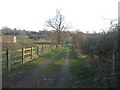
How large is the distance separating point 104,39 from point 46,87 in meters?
3.31

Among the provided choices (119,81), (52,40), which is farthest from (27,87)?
(52,40)

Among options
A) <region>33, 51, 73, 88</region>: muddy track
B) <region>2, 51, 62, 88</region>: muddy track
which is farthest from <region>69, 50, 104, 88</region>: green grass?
<region>2, 51, 62, 88</region>: muddy track

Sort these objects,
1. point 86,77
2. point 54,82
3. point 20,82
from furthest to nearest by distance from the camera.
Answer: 1. point 86,77
2. point 54,82
3. point 20,82

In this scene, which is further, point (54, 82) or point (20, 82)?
point (54, 82)

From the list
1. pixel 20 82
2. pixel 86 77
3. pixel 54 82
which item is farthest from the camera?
pixel 86 77

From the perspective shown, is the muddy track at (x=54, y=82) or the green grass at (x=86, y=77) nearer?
the green grass at (x=86, y=77)

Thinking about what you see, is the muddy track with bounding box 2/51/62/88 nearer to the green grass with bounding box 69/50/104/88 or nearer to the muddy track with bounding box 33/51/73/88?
the muddy track with bounding box 33/51/73/88

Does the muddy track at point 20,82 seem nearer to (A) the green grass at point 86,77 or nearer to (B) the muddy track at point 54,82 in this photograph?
(B) the muddy track at point 54,82

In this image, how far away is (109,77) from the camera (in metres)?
5.76

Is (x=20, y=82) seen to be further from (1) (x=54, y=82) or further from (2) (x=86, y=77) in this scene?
(2) (x=86, y=77)

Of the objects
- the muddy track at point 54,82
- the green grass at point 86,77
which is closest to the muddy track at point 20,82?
the muddy track at point 54,82

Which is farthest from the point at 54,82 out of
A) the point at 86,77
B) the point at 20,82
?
the point at 86,77

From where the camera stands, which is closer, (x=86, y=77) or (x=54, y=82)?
(x=54, y=82)

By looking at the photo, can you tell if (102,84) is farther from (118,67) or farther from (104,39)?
(104,39)
